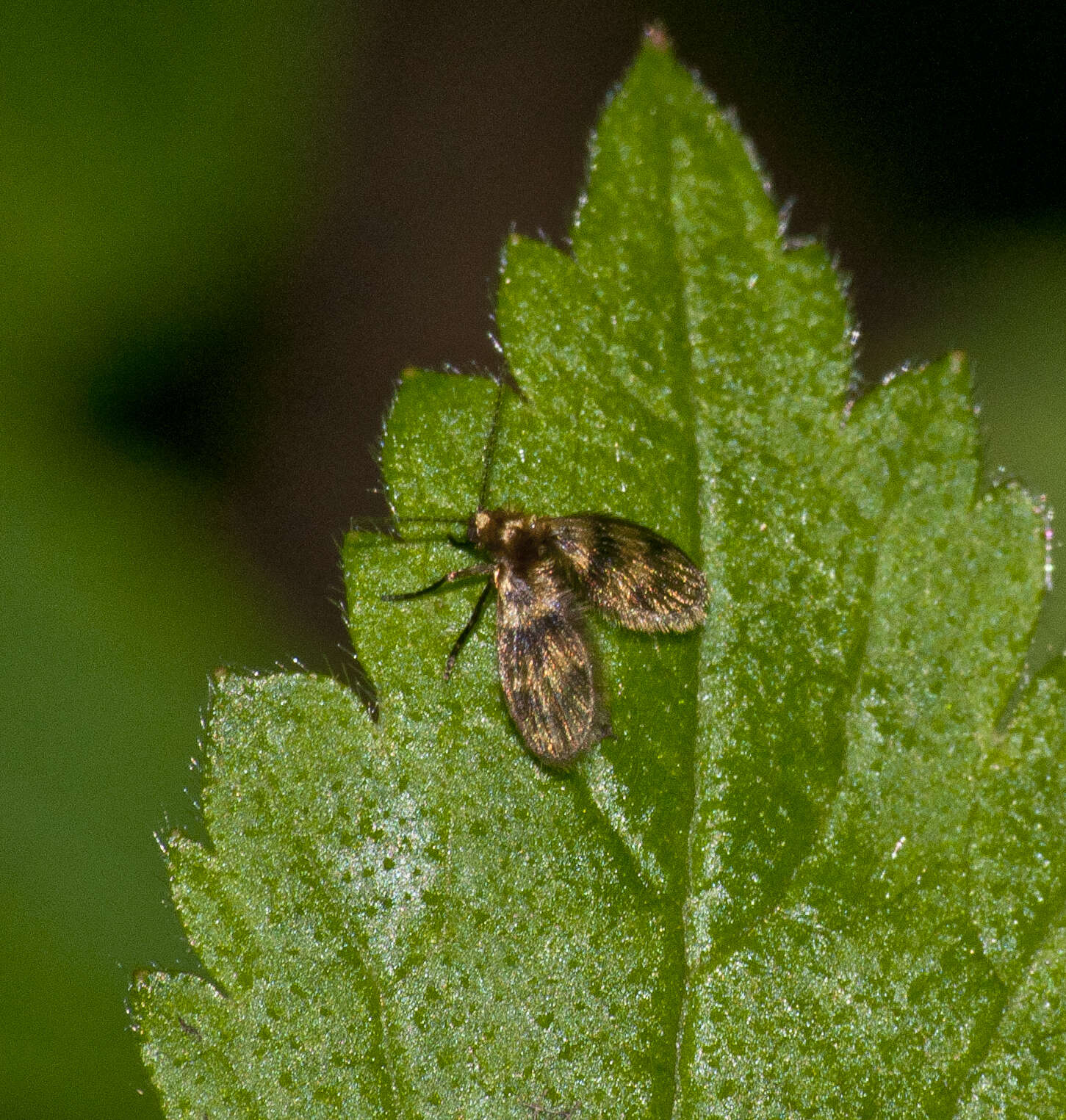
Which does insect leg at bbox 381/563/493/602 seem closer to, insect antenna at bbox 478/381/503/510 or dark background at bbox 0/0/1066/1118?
insect antenna at bbox 478/381/503/510

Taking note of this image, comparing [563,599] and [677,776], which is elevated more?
[563,599]

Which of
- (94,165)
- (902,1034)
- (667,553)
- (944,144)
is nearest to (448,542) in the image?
(667,553)

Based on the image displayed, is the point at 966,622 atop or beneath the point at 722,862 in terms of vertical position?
atop

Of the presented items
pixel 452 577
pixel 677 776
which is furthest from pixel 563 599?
pixel 677 776

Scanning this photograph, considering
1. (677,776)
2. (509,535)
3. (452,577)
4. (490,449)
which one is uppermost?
(490,449)

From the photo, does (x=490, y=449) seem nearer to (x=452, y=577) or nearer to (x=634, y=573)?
(x=452, y=577)

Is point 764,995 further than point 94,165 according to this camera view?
No

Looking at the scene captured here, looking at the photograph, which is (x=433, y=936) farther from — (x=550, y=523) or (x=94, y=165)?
(x=94, y=165)
